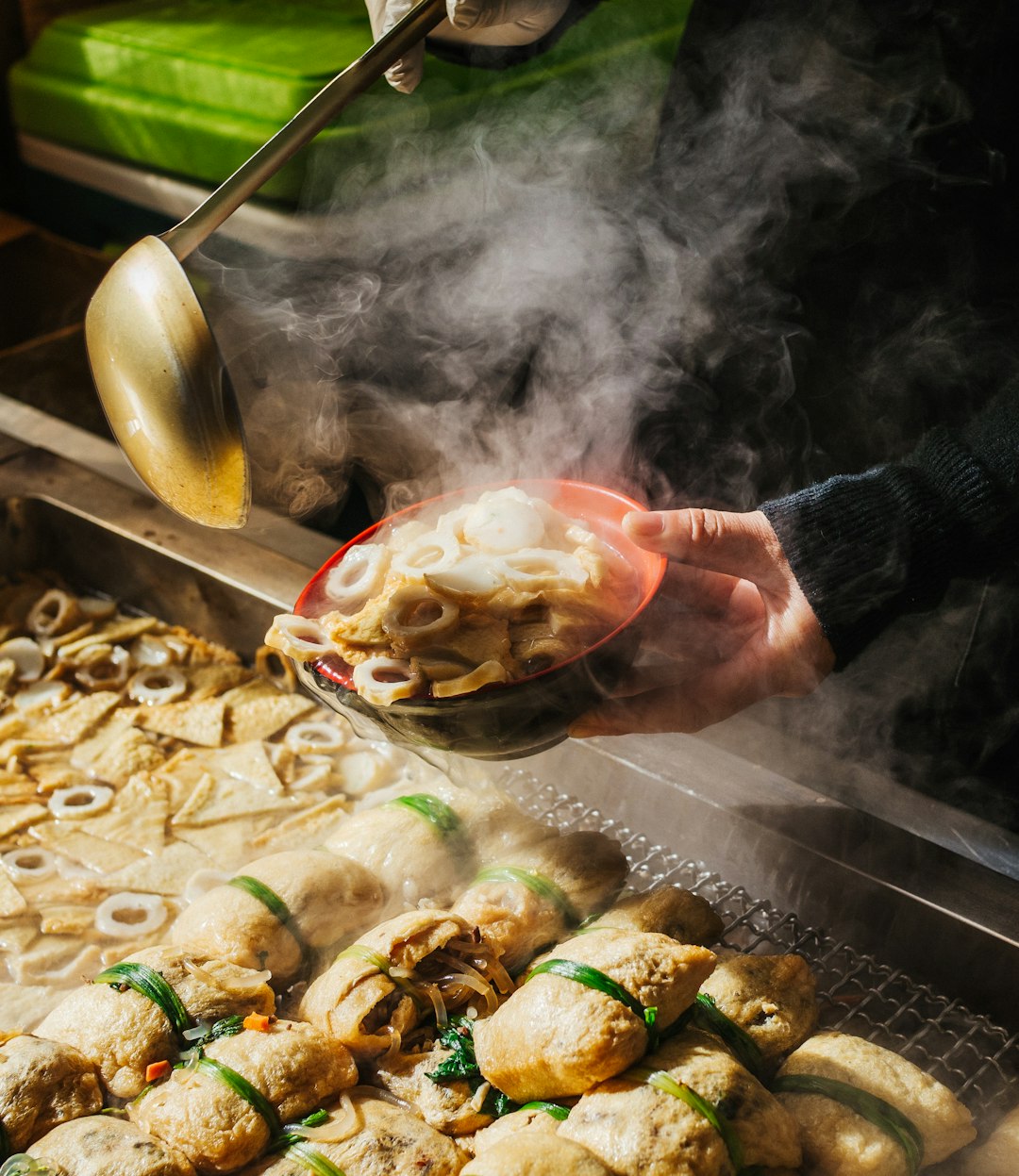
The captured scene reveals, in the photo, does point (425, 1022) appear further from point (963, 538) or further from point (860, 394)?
point (860, 394)

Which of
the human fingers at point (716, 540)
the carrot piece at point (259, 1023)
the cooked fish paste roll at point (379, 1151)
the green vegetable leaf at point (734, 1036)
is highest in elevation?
the human fingers at point (716, 540)

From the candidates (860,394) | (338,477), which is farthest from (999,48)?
(338,477)

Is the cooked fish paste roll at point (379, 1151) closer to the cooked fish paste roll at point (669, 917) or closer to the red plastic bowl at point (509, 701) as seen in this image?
the cooked fish paste roll at point (669, 917)

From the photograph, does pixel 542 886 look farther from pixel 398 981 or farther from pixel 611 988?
pixel 611 988

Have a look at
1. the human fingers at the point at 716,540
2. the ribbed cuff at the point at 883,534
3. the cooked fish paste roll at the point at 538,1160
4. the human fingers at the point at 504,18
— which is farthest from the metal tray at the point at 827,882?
the human fingers at the point at 504,18

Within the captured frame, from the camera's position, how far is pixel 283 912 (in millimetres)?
2412

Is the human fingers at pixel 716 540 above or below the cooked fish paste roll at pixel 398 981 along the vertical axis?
above

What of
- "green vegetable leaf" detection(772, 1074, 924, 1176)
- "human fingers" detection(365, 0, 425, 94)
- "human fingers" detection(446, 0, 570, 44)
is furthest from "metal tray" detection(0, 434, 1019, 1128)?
"human fingers" detection(446, 0, 570, 44)

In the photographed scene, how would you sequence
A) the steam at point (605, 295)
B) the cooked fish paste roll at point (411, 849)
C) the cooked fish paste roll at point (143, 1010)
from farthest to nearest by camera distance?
the steam at point (605, 295)
the cooked fish paste roll at point (411, 849)
the cooked fish paste roll at point (143, 1010)

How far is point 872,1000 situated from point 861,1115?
471mm

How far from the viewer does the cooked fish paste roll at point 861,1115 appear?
6.40 feet

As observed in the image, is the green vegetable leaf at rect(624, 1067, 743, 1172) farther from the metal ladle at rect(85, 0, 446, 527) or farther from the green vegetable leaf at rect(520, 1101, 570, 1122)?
the metal ladle at rect(85, 0, 446, 527)

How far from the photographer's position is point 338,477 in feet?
12.2

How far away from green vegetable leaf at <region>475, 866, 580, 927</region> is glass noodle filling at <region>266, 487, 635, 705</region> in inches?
22.6
